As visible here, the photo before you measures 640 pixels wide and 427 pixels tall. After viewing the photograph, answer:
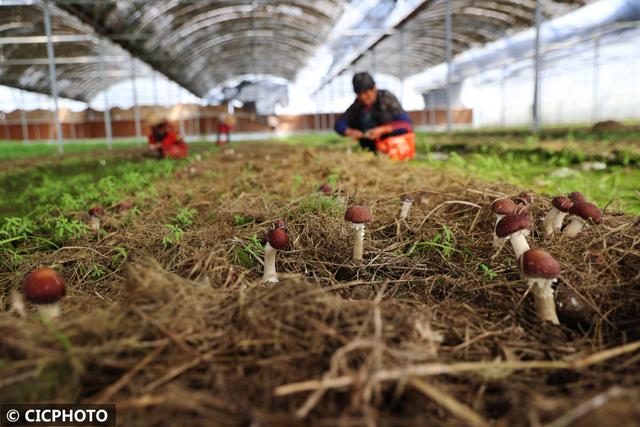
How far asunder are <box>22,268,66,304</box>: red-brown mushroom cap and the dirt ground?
66mm

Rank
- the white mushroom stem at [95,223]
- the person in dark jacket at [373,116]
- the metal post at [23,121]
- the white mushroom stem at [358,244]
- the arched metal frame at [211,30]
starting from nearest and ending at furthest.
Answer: the white mushroom stem at [358,244] < the white mushroom stem at [95,223] < the person in dark jacket at [373,116] < the arched metal frame at [211,30] < the metal post at [23,121]

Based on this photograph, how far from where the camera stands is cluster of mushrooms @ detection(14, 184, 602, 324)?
1343 millimetres

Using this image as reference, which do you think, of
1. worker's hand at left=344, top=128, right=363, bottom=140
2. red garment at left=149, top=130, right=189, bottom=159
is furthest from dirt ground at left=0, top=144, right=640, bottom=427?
red garment at left=149, top=130, right=189, bottom=159

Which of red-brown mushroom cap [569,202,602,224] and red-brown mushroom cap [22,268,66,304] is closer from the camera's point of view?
red-brown mushroom cap [22,268,66,304]

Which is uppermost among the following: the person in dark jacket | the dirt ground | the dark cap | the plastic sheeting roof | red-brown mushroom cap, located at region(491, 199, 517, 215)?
the plastic sheeting roof

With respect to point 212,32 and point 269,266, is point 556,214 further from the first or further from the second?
point 212,32

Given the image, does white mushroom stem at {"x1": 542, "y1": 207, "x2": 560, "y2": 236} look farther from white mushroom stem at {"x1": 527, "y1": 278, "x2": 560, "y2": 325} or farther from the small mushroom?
white mushroom stem at {"x1": 527, "y1": 278, "x2": 560, "y2": 325}

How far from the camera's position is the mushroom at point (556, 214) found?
215 centimetres

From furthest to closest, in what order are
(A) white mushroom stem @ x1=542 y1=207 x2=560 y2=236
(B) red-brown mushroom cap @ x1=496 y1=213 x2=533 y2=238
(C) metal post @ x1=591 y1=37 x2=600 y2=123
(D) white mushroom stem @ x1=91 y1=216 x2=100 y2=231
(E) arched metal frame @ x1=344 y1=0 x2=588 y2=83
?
1. (C) metal post @ x1=591 y1=37 x2=600 y2=123
2. (E) arched metal frame @ x1=344 y1=0 x2=588 y2=83
3. (D) white mushroom stem @ x1=91 y1=216 x2=100 y2=231
4. (A) white mushroom stem @ x1=542 y1=207 x2=560 y2=236
5. (B) red-brown mushroom cap @ x1=496 y1=213 x2=533 y2=238

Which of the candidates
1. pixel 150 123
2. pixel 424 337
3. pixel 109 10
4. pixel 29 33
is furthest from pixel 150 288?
pixel 29 33

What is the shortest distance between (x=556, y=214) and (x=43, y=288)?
2228 mm

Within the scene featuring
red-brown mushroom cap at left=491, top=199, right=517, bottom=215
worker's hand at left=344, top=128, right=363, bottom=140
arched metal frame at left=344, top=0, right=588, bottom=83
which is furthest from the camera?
arched metal frame at left=344, top=0, right=588, bottom=83

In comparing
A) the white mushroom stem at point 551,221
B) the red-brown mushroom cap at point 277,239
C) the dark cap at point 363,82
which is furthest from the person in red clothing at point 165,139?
the white mushroom stem at point 551,221

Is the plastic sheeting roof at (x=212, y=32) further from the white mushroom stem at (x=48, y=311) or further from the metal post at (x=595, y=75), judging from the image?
the white mushroom stem at (x=48, y=311)
